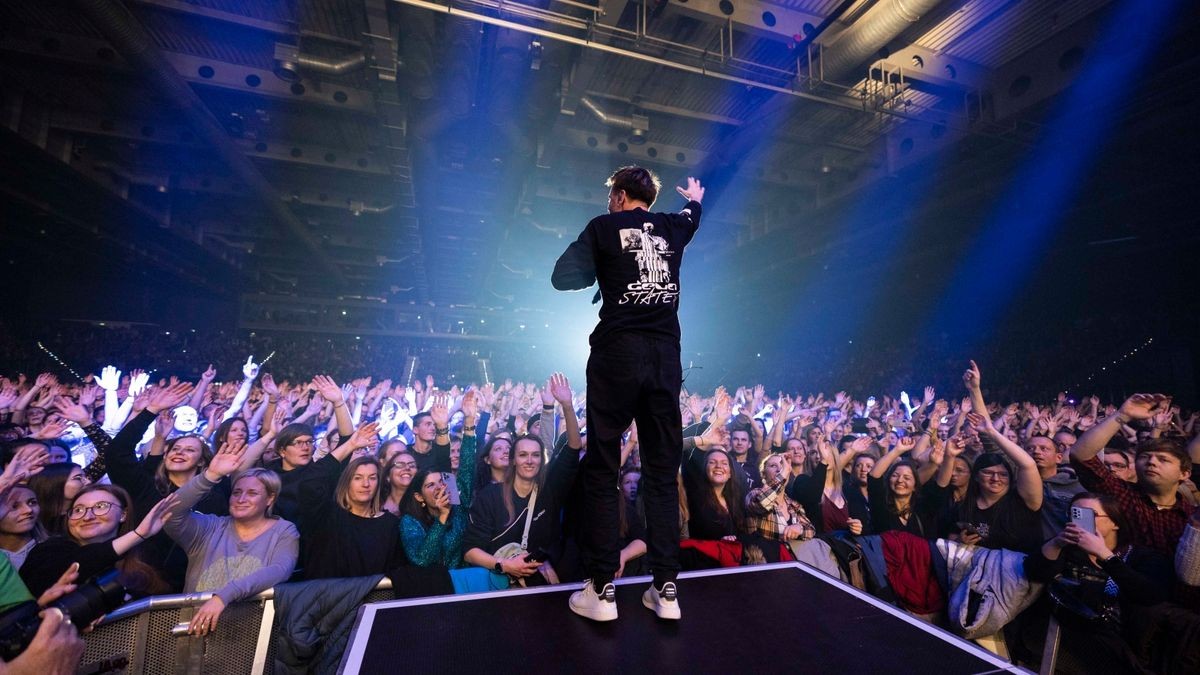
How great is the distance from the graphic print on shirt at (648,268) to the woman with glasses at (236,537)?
2.18m

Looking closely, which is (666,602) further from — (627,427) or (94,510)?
(94,510)

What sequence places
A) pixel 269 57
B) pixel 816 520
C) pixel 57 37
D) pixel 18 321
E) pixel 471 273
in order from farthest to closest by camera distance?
1. pixel 471 273
2. pixel 18 321
3. pixel 269 57
4. pixel 57 37
5. pixel 816 520

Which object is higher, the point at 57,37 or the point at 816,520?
the point at 57,37

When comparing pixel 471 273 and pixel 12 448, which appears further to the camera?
pixel 471 273

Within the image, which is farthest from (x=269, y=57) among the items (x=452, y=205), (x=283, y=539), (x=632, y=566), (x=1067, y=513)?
(x=1067, y=513)

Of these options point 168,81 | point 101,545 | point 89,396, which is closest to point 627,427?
point 101,545

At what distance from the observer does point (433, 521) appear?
2.88 m

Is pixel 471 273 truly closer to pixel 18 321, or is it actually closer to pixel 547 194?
pixel 547 194

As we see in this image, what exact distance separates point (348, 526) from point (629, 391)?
1.99 m

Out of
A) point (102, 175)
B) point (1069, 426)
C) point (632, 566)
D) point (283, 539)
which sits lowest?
point (632, 566)

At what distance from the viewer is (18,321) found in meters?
8.60

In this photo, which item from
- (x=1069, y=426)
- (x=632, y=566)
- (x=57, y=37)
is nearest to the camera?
(x=632, y=566)

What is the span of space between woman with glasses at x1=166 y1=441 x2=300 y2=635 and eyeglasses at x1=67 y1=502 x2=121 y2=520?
0.30m

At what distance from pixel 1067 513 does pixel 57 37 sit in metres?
8.49
